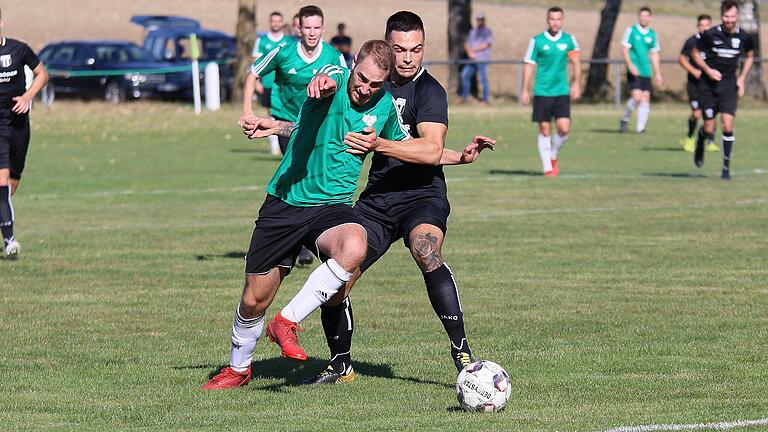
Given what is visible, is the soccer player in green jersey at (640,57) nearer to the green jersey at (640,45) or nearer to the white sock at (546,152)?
the green jersey at (640,45)

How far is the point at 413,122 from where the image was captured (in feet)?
25.8

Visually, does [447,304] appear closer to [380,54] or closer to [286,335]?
[286,335]

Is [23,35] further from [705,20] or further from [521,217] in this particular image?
[521,217]

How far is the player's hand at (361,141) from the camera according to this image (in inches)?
275

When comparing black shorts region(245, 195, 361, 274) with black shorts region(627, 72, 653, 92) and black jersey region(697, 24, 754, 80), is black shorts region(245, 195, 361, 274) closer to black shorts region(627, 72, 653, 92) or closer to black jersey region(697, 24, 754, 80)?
black jersey region(697, 24, 754, 80)

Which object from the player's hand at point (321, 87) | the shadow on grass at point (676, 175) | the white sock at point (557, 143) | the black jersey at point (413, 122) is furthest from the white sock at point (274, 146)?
the player's hand at point (321, 87)

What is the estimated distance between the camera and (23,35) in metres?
59.4

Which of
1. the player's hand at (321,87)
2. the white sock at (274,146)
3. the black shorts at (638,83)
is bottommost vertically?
the white sock at (274,146)

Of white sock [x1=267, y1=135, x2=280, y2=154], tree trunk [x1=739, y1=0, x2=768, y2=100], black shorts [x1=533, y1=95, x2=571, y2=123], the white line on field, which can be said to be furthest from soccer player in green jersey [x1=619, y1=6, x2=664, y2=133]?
the white line on field

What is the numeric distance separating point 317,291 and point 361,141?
880 millimetres

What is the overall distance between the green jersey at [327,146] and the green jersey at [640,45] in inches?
896

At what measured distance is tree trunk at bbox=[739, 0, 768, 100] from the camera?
126 ft

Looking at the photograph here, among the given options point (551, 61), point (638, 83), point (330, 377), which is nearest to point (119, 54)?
point (638, 83)

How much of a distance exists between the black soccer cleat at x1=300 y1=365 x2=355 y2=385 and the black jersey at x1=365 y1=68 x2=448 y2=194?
3.36 ft
